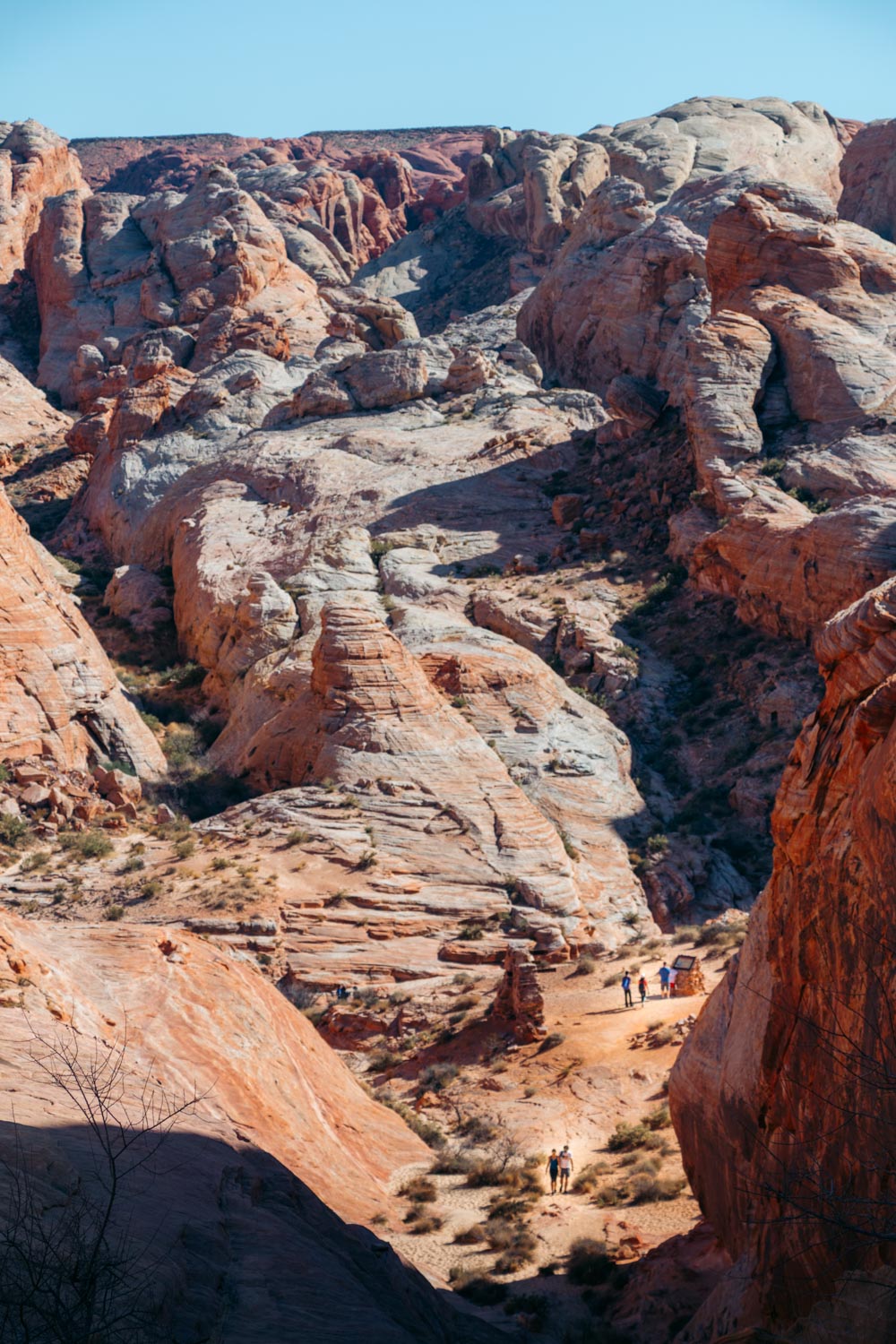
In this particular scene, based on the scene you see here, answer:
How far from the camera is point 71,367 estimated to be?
77.6 m

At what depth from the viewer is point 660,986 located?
26.6 m

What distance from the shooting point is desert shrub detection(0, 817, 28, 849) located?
2906cm

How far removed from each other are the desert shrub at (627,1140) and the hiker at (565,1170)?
3.10ft

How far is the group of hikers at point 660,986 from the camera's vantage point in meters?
25.5

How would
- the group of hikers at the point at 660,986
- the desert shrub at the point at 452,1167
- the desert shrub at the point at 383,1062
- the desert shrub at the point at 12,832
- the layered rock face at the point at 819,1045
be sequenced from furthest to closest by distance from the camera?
1. the desert shrub at the point at 12,832
2. the group of hikers at the point at 660,986
3. the desert shrub at the point at 383,1062
4. the desert shrub at the point at 452,1167
5. the layered rock face at the point at 819,1045

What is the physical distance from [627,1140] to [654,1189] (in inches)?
84.4

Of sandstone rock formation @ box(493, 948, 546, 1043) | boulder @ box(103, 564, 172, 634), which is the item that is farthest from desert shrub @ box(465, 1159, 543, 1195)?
boulder @ box(103, 564, 172, 634)

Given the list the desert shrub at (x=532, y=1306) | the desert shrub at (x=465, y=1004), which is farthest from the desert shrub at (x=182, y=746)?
the desert shrub at (x=532, y=1306)

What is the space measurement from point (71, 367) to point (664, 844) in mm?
58136

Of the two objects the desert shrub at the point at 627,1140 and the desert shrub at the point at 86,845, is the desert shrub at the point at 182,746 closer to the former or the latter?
the desert shrub at the point at 86,845

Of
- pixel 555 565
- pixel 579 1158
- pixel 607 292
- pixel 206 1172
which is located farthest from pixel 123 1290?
pixel 607 292

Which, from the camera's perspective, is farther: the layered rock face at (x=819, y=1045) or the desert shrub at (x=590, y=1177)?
the desert shrub at (x=590, y=1177)

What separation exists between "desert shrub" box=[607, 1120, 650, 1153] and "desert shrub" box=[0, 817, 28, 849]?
631 inches

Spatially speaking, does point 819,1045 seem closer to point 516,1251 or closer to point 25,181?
point 516,1251
